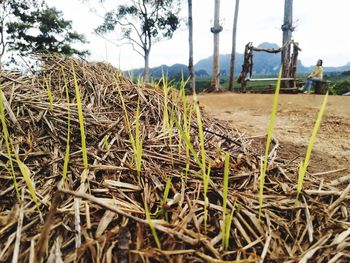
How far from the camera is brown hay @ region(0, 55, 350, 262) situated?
1.86 ft

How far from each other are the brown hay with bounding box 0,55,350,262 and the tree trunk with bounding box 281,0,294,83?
31.3ft

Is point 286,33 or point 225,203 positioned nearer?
point 225,203

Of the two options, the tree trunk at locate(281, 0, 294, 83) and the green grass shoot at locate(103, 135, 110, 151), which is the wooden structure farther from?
the green grass shoot at locate(103, 135, 110, 151)

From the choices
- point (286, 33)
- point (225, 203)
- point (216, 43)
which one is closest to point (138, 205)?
point (225, 203)

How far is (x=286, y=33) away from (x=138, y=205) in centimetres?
1085

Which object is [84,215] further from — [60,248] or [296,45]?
[296,45]

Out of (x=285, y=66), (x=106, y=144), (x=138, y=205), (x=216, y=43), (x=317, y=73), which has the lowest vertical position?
(x=138, y=205)

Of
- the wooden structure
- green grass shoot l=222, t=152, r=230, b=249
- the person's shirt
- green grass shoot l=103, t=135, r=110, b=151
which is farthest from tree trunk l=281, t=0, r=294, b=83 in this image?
green grass shoot l=222, t=152, r=230, b=249

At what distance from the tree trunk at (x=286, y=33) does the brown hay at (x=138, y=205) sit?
375 inches

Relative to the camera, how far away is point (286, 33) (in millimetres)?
9680

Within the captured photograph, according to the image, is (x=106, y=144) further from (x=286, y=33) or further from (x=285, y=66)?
(x=286, y=33)

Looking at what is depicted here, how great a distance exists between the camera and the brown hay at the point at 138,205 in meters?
0.57

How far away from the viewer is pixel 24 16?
58.1ft

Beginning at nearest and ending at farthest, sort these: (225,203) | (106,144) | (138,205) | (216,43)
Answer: (225,203)
(138,205)
(106,144)
(216,43)
